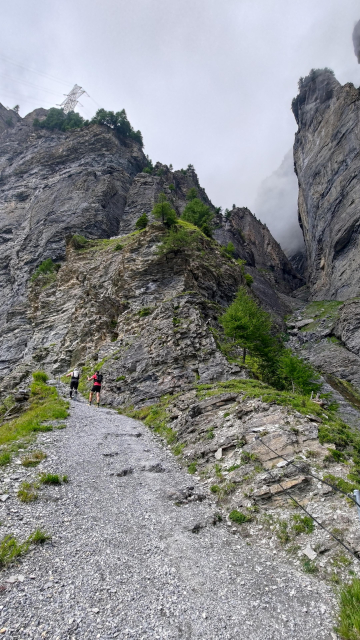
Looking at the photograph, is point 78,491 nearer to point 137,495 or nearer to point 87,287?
point 137,495

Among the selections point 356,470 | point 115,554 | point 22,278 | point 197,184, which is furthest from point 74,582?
point 197,184

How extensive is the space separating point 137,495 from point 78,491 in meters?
1.66

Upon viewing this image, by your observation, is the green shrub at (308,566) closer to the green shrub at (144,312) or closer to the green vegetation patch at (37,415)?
the green vegetation patch at (37,415)

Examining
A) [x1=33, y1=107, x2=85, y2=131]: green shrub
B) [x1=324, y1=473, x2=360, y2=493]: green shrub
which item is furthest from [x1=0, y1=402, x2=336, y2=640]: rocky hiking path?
[x1=33, y1=107, x2=85, y2=131]: green shrub

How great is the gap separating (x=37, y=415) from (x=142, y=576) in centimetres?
1120

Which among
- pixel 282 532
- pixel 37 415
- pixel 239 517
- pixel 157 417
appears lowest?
pixel 239 517

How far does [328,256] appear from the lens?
71812 millimetres

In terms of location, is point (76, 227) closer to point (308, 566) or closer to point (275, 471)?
point (275, 471)

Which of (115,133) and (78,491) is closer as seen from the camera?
(78,491)

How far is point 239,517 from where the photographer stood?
8.38m

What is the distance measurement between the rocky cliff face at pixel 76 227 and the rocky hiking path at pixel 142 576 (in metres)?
14.5

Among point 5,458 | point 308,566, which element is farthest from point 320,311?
point 5,458

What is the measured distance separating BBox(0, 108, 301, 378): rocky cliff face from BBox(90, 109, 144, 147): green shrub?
4.06 meters

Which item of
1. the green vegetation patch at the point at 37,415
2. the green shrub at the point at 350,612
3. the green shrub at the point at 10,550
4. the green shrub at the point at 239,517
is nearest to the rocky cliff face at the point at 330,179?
the green vegetation patch at the point at 37,415
